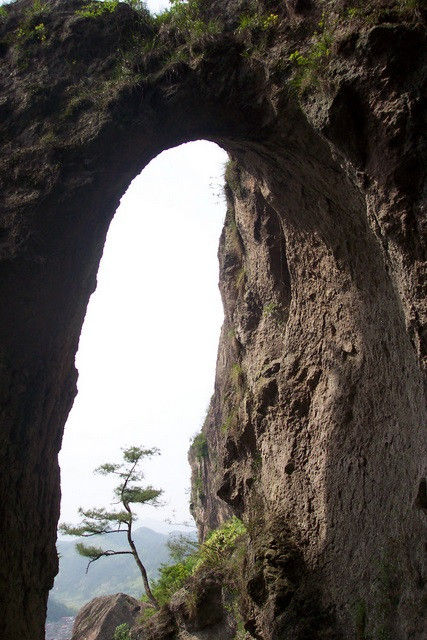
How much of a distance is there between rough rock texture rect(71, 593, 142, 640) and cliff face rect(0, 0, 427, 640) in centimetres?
1959

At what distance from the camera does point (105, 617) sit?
86.1 feet

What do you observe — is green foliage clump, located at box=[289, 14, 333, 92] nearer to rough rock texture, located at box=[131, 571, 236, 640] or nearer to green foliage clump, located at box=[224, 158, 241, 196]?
green foliage clump, located at box=[224, 158, 241, 196]

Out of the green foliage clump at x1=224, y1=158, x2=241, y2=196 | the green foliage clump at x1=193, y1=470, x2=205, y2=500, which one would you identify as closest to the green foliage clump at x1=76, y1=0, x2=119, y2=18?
the green foliage clump at x1=224, y1=158, x2=241, y2=196

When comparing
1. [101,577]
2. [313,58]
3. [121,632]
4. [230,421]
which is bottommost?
[101,577]

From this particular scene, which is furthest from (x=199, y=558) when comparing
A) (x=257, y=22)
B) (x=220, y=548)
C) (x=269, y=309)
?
(x=257, y=22)

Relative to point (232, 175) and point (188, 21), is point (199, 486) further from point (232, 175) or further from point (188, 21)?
point (188, 21)

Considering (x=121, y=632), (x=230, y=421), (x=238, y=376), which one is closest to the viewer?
(x=230, y=421)

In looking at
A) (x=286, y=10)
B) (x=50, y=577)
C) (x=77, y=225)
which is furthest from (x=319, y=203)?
(x=50, y=577)

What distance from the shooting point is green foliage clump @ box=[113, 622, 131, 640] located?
76.6 feet

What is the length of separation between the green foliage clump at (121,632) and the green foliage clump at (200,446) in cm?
906

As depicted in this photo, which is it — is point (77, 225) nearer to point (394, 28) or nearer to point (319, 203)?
point (319, 203)

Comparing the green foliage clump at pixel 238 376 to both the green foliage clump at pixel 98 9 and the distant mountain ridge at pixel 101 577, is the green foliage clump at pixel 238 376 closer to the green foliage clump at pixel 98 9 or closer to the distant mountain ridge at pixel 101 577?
the green foliage clump at pixel 98 9

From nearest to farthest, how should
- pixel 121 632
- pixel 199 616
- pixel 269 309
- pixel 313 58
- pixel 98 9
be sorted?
pixel 313 58 → pixel 98 9 → pixel 269 309 → pixel 199 616 → pixel 121 632

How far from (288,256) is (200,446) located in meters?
16.9
